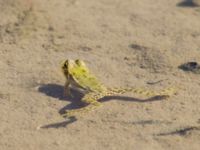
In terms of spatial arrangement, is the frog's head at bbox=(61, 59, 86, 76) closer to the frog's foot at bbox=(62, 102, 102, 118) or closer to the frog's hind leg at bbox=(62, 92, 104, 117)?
the frog's hind leg at bbox=(62, 92, 104, 117)

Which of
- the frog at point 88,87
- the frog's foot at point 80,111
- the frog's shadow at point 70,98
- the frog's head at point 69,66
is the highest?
the frog's head at point 69,66

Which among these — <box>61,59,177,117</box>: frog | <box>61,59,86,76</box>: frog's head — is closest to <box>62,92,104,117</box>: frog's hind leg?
<box>61,59,177,117</box>: frog

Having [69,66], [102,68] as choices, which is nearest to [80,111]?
[69,66]

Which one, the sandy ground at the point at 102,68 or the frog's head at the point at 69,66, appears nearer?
the sandy ground at the point at 102,68

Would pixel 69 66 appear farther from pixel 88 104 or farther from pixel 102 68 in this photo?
pixel 102 68

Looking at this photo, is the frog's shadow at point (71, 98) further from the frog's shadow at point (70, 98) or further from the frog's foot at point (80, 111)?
the frog's foot at point (80, 111)

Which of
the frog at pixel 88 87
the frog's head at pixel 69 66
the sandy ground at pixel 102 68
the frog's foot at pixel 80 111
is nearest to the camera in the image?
the sandy ground at pixel 102 68

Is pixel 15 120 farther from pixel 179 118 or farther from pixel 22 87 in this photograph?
pixel 179 118

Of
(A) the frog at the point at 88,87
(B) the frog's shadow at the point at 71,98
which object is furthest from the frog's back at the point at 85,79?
(B) the frog's shadow at the point at 71,98
